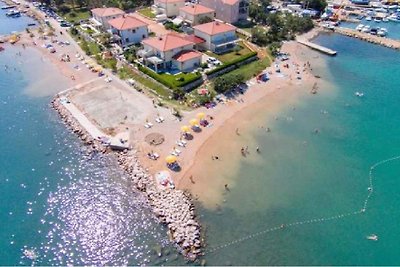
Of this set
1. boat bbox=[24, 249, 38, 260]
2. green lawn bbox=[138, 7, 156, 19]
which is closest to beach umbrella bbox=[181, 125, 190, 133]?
boat bbox=[24, 249, 38, 260]

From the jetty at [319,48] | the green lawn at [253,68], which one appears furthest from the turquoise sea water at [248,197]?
the jetty at [319,48]

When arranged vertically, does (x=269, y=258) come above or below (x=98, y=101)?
below

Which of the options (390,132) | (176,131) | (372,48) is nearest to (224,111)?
(176,131)

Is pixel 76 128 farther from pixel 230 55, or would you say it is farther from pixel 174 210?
pixel 230 55

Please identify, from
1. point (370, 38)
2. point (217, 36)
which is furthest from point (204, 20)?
point (370, 38)

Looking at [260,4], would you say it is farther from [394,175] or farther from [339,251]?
[339,251]
